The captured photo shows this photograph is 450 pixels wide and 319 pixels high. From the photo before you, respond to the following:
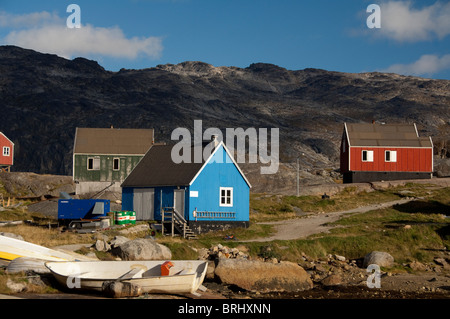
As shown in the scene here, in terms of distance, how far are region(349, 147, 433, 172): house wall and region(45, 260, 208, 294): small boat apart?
4358 centimetres

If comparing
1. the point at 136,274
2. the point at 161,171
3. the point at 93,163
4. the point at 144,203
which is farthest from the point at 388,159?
the point at 136,274

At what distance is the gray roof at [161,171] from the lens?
4119 cm

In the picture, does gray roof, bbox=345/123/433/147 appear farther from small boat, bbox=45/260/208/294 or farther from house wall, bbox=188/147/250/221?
small boat, bbox=45/260/208/294

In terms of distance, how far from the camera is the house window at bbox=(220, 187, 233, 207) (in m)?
41.5

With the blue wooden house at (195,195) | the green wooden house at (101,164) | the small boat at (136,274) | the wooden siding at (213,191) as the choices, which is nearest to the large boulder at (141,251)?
the small boat at (136,274)

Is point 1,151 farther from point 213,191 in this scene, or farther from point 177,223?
point 177,223

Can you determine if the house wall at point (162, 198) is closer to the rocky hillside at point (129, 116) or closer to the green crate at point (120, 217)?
the green crate at point (120, 217)

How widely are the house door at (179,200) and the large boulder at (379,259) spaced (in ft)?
43.4

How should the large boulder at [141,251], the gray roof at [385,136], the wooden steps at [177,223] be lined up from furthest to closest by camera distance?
the gray roof at [385,136] < the wooden steps at [177,223] < the large boulder at [141,251]

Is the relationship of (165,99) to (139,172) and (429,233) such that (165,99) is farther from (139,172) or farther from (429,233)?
(429,233)

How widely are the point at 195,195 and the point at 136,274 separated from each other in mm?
17196

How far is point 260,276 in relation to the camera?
26.6 meters

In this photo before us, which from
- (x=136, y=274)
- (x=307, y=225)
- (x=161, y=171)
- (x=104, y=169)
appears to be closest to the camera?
(x=136, y=274)

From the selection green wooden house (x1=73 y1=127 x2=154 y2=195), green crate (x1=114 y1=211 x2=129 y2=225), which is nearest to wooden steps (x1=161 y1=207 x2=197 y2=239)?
green crate (x1=114 y1=211 x2=129 y2=225)
